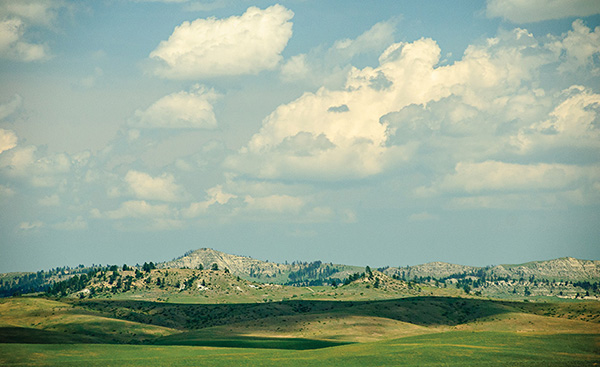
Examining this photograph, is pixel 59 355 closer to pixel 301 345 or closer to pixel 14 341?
pixel 14 341

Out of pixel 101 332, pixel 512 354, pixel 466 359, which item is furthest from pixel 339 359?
pixel 101 332

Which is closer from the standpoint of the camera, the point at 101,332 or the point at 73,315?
the point at 101,332

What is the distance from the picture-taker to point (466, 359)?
87000 mm

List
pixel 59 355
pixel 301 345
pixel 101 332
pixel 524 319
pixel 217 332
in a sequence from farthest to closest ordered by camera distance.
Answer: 1. pixel 524 319
2. pixel 101 332
3. pixel 217 332
4. pixel 301 345
5. pixel 59 355

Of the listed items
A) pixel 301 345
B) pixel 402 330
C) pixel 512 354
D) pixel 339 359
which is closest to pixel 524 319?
pixel 402 330

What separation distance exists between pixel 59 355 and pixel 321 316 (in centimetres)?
10479

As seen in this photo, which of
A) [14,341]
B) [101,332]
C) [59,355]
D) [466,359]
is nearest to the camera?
[466,359]

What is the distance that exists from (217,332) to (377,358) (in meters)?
79.5

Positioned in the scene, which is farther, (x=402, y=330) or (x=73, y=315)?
(x=73, y=315)

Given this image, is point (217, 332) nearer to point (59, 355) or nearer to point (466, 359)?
point (59, 355)

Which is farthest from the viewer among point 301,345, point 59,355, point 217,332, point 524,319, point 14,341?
point 524,319

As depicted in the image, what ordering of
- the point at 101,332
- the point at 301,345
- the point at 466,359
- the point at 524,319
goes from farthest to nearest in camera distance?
the point at 524,319 → the point at 101,332 → the point at 301,345 → the point at 466,359

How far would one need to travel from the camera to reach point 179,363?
288 ft

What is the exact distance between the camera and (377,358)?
9000cm
